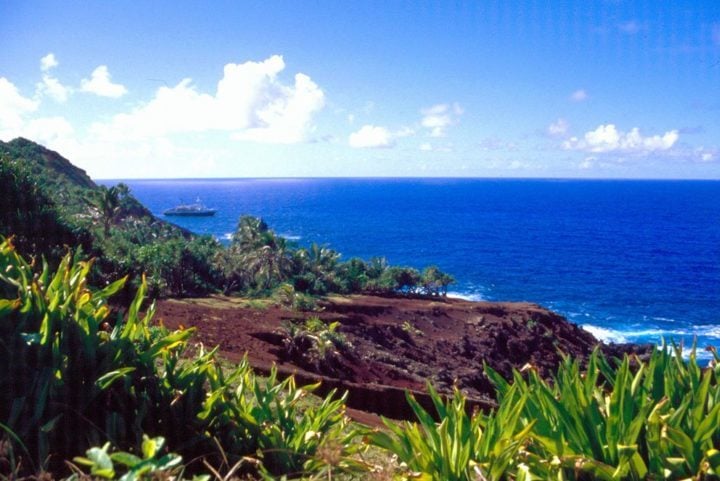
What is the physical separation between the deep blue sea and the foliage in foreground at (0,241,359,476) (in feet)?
73.7

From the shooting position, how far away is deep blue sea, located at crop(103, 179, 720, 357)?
56928 mm

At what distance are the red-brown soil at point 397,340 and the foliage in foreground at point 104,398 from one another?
1161cm

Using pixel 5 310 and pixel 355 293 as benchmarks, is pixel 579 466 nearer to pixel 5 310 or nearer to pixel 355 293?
pixel 5 310

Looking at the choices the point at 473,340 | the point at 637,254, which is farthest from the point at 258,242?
the point at 637,254

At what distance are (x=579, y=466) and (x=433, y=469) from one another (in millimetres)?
835

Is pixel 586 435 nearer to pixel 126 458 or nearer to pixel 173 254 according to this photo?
pixel 126 458

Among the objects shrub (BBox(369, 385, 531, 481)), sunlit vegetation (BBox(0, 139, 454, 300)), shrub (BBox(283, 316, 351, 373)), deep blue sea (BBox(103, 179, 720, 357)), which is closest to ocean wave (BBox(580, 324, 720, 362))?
deep blue sea (BBox(103, 179, 720, 357))

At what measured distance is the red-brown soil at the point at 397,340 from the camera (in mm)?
21578

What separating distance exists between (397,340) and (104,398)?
30671 mm

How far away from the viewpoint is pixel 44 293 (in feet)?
13.8

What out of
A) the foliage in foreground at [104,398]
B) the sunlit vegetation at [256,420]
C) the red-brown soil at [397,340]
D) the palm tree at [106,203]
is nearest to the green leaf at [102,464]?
the sunlit vegetation at [256,420]

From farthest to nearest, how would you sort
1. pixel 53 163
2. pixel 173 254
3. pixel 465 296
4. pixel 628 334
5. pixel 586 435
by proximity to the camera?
pixel 53 163 → pixel 465 296 → pixel 628 334 → pixel 173 254 → pixel 586 435

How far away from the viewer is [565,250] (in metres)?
94.8

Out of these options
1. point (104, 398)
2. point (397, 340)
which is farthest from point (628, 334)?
point (104, 398)
